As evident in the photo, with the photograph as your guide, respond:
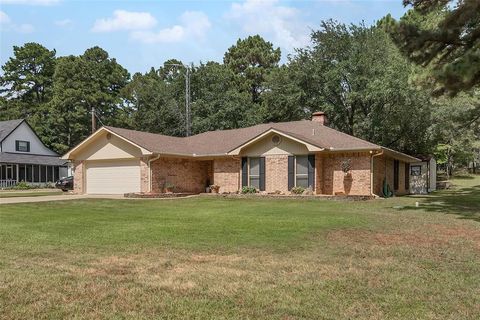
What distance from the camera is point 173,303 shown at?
15.9 feet

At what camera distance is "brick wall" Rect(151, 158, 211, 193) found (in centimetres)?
2408

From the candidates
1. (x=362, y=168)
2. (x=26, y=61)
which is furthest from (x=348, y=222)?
(x=26, y=61)

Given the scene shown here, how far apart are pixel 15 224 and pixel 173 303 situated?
823 centimetres

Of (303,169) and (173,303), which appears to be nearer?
Answer: (173,303)

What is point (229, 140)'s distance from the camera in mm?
27297

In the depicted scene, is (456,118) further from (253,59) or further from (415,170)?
(253,59)

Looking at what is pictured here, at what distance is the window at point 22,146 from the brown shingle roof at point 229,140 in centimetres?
2153

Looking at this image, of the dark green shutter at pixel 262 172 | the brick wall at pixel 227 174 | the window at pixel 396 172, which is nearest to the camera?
the dark green shutter at pixel 262 172

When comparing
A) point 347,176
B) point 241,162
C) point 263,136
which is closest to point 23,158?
point 241,162

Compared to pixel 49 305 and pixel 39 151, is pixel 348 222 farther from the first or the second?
pixel 39 151

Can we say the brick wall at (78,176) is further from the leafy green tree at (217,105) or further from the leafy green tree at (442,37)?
the leafy green tree at (442,37)

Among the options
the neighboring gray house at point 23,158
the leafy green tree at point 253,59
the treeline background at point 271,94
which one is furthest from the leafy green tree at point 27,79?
the leafy green tree at point 253,59

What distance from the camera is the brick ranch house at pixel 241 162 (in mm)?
22469

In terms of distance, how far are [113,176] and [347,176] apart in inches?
515
